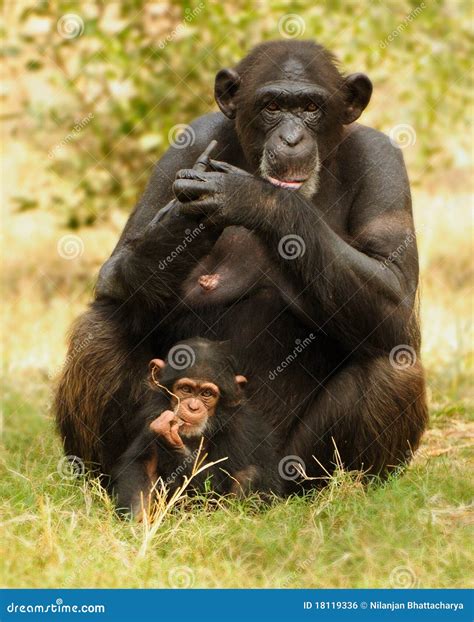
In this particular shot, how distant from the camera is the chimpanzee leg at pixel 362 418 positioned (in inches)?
252

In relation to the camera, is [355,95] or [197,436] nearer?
[197,436]

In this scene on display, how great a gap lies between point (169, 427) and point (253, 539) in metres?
0.74

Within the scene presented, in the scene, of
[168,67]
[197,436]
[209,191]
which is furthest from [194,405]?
[168,67]

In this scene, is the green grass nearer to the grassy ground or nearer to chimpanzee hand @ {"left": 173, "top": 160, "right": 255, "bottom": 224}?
the grassy ground

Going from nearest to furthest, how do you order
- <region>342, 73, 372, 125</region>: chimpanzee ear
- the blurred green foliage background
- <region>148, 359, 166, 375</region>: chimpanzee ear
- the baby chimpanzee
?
the baby chimpanzee < <region>148, 359, 166, 375</region>: chimpanzee ear < <region>342, 73, 372, 125</region>: chimpanzee ear < the blurred green foliage background

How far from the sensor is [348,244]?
20.9ft

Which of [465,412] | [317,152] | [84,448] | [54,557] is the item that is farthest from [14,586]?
[465,412]

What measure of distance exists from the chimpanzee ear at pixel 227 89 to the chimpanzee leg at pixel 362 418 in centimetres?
162

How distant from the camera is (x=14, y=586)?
16.4 feet

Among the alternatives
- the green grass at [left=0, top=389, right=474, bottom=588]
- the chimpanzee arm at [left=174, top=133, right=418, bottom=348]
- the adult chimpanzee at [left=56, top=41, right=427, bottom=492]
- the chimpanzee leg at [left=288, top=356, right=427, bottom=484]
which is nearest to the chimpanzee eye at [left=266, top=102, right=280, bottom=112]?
the adult chimpanzee at [left=56, top=41, right=427, bottom=492]

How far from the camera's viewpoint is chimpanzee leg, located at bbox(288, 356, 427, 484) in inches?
252

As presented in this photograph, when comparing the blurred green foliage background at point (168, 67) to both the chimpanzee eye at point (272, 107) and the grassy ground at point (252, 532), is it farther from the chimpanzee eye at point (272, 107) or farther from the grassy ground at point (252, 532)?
the chimpanzee eye at point (272, 107)

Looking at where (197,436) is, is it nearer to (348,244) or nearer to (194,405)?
(194,405)

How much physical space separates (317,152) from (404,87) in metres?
6.07
